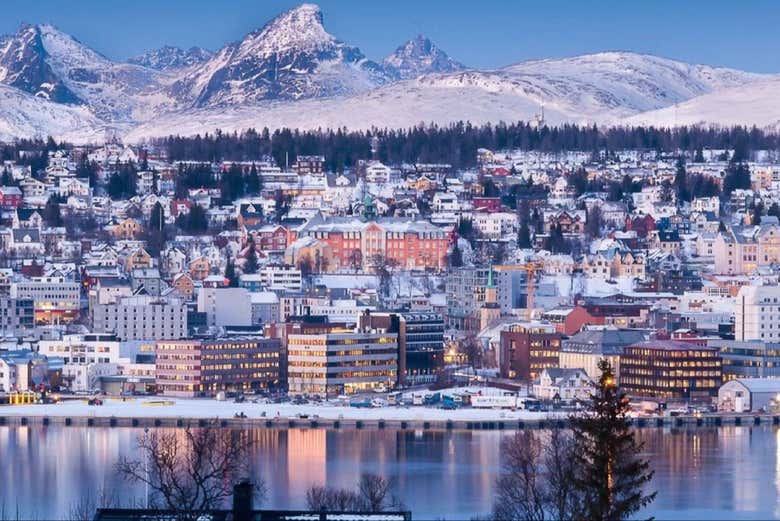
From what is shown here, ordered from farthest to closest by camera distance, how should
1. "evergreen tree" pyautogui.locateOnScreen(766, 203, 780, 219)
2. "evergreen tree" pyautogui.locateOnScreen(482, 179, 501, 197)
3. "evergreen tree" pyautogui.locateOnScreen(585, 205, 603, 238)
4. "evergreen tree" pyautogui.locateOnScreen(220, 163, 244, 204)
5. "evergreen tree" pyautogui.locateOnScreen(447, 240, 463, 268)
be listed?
"evergreen tree" pyautogui.locateOnScreen(220, 163, 244, 204) → "evergreen tree" pyautogui.locateOnScreen(482, 179, 501, 197) → "evergreen tree" pyautogui.locateOnScreen(766, 203, 780, 219) → "evergreen tree" pyautogui.locateOnScreen(585, 205, 603, 238) → "evergreen tree" pyautogui.locateOnScreen(447, 240, 463, 268)

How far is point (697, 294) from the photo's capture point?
63344mm

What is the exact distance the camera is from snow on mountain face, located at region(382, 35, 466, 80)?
580 ft

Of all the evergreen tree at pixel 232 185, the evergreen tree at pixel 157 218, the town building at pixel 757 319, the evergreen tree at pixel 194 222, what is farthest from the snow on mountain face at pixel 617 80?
the town building at pixel 757 319

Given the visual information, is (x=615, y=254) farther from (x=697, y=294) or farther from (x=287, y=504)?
(x=287, y=504)

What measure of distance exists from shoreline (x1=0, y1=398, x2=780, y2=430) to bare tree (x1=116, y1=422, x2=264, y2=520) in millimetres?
1893

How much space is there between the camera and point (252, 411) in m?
47.2

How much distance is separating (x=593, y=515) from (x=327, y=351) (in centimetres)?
2987

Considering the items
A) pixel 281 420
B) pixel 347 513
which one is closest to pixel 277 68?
pixel 281 420

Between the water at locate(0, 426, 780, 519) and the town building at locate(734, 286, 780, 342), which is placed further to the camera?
the town building at locate(734, 286, 780, 342)

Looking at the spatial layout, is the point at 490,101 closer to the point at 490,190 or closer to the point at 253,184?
the point at 253,184

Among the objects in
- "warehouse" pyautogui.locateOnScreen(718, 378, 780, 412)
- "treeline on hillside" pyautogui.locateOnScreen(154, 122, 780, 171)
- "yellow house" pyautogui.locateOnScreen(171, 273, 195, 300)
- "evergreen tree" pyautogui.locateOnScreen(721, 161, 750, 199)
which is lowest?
"warehouse" pyautogui.locateOnScreen(718, 378, 780, 412)

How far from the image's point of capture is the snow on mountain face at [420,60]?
177 meters

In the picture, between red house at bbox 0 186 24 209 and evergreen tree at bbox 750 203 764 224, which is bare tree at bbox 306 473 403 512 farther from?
red house at bbox 0 186 24 209

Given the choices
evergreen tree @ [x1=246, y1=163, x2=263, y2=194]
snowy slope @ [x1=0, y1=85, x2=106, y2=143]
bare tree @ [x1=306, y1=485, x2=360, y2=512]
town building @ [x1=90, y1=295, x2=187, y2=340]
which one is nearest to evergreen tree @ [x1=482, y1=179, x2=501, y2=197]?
evergreen tree @ [x1=246, y1=163, x2=263, y2=194]
